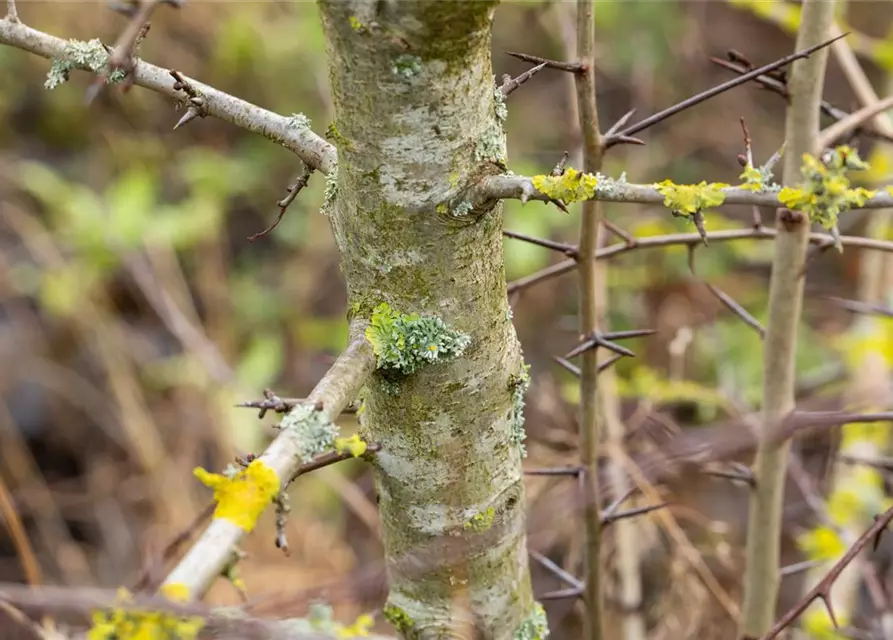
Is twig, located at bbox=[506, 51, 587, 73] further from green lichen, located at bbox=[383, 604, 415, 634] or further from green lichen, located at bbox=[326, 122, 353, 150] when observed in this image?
green lichen, located at bbox=[383, 604, 415, 634]

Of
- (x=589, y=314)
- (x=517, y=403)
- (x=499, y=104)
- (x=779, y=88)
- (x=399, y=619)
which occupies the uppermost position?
(x=779, y=88)

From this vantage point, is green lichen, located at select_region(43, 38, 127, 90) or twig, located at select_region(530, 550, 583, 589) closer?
green lichen, located at select_region(43, 38, 127, 90)

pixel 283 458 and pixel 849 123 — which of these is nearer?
pixel 283 458

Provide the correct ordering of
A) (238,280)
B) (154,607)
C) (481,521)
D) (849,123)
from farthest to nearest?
(238,280), (849,123), (481,521), (154,607)

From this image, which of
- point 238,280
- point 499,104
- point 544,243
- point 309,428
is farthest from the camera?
point 238,280

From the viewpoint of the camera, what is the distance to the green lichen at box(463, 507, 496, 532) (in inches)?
28.5

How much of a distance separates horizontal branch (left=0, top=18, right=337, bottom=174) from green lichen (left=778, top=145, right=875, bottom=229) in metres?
0.36

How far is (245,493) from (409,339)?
0.21 metres

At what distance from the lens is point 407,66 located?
541 mm

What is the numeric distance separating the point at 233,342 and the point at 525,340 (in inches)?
44.1

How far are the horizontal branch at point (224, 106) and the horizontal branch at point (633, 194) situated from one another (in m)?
0.18

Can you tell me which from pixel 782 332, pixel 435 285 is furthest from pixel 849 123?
pixel 435 285

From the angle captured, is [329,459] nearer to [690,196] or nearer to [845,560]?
[690,196]

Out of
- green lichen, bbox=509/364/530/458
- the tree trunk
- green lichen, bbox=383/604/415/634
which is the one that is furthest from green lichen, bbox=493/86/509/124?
green lichen, bbox=383/604/415/634
